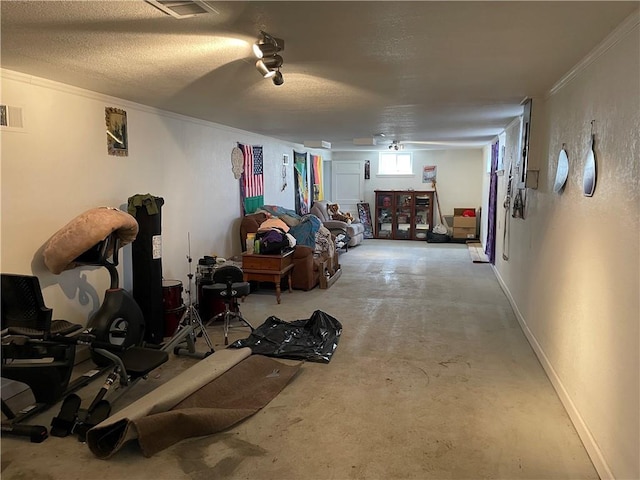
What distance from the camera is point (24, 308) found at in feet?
9.36

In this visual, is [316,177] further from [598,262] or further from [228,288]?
[598,262]

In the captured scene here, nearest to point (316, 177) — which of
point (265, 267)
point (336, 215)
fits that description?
point (336, 215)

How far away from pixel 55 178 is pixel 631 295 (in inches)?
152

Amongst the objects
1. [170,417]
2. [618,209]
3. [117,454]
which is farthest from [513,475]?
[117,454]

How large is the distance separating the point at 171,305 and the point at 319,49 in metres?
2.78

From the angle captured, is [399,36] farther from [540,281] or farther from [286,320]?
[286,320]

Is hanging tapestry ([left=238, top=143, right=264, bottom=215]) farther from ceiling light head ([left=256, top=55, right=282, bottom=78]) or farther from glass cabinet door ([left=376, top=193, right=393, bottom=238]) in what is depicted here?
glass cabinet door ([left=376, top=193, right=393, bottom=238])

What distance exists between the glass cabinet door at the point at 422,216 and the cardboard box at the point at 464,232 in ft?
2.37

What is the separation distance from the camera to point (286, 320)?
485 centimetres

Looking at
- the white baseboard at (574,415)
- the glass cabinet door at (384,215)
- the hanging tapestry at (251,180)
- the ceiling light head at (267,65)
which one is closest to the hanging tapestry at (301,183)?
the hanging tapestry at (251,180)

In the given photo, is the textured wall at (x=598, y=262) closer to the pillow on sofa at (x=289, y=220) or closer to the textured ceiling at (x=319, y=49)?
the textured ceiling at (x=319, y=49)

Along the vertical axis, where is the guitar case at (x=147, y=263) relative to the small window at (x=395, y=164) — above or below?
below

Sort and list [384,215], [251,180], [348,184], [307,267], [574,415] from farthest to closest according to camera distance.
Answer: [348,184] < [384,215] < [251,180] < [307,267] < [574,415]

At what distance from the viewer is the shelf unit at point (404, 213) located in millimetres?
11188
